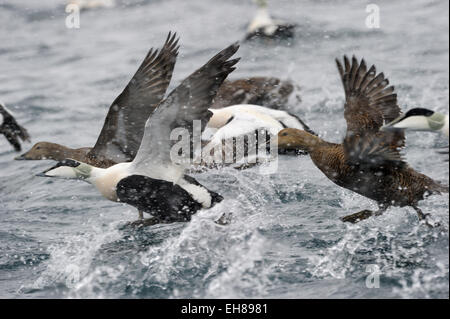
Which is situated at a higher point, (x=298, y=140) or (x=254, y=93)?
(x=254, y=93)

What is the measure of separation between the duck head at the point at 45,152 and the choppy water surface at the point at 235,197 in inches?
19.7

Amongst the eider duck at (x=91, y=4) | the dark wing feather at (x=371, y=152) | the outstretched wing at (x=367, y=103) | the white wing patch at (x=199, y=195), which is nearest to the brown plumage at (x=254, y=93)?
the outstretched wing at (x=367, y=103)

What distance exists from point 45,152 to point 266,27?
5246 millimetres

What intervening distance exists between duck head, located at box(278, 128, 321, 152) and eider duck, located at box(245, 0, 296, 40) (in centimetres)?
587

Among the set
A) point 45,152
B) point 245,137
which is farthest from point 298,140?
point 45,152

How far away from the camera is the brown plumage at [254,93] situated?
30.4 feet

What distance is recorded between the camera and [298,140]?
6.57 metres

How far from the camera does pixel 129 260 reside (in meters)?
6.45

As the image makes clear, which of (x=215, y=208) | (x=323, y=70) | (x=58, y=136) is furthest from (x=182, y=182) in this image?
(x=323, y=70)

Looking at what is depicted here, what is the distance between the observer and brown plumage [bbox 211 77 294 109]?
30.4 ft

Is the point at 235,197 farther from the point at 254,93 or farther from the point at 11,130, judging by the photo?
the point at 11,130
